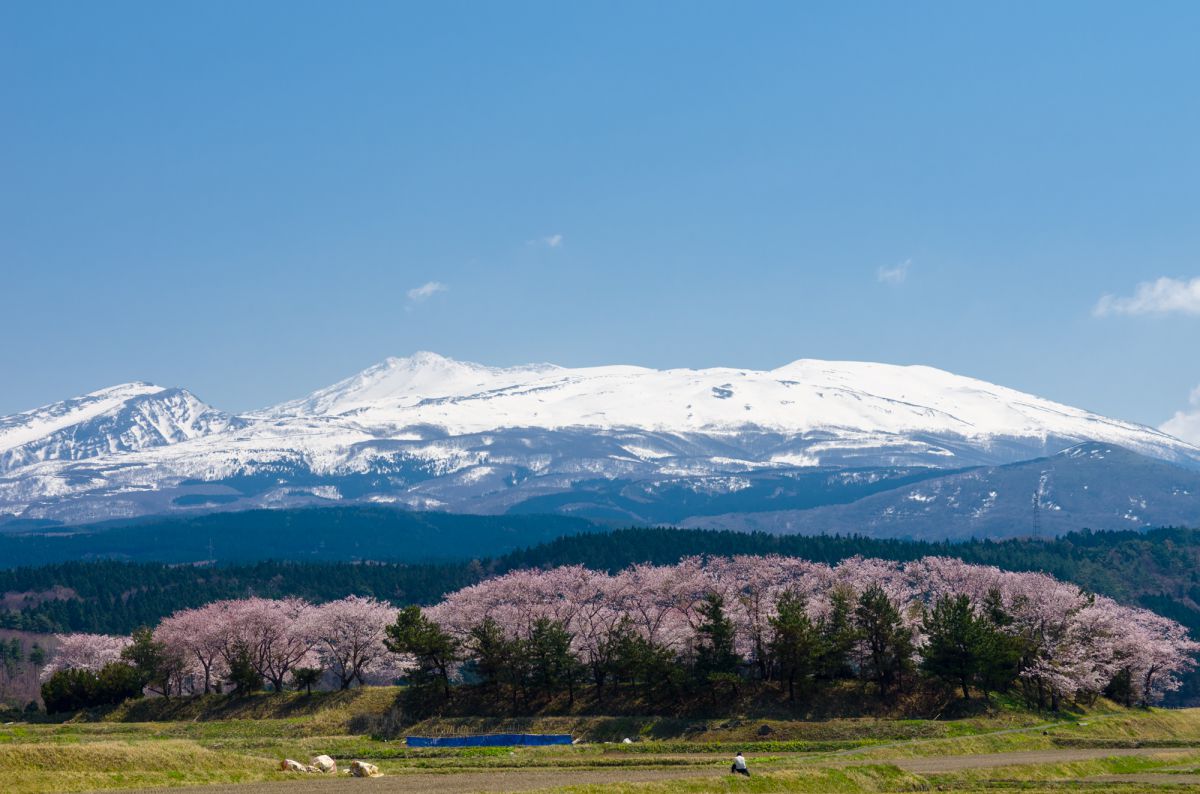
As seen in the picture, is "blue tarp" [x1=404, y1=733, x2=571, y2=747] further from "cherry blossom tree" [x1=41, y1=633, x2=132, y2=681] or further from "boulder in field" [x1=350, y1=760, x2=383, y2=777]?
"cherry blossom tree" [x1=41, y1=633, x2=132, y2=681]

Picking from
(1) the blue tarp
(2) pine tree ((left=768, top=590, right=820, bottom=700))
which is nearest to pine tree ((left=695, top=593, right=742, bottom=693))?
(2) pine tree ((left=768, top=590, right=820, bottom=700))

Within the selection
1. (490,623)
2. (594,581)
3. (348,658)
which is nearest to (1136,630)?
(594,581)

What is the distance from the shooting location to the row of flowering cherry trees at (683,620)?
104375 millimetres

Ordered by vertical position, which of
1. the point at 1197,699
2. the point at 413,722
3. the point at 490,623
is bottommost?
the point at 1197,699

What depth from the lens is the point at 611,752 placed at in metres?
82.2

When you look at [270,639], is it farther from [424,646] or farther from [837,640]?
[837,640]

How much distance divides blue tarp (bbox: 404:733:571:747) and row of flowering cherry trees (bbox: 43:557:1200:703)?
646 inches

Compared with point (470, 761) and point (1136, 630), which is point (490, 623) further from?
point (1136, 630)

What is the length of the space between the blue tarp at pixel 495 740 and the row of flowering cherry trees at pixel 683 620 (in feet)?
53.8

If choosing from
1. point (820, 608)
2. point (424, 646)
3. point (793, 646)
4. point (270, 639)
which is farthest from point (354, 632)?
point (793, 646)

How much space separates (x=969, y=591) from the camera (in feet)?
416

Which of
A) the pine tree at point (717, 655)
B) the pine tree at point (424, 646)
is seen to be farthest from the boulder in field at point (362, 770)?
the pine tree at point (717, 655)

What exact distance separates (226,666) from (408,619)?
29.0 meters

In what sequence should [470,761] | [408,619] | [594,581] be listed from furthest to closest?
[594,581]
[408,619]
[470,761]
